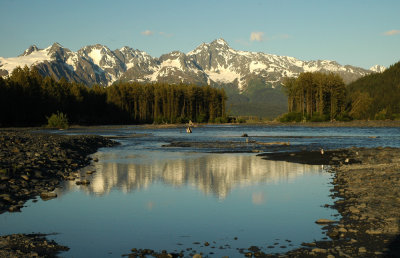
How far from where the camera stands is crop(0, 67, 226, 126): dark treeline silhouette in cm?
10338

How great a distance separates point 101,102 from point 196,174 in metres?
136

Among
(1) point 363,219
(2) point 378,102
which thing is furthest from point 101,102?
(1) point 363,219

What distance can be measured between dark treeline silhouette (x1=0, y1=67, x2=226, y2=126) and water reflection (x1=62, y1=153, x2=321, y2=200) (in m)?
77.5

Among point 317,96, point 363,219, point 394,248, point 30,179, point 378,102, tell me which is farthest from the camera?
point 378,102

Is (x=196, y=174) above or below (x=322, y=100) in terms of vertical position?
below

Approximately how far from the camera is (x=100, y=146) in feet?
158

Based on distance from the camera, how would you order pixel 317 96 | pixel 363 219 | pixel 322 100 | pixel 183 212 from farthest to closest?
pixel 317 96 < pixel 322 100 < pixel 183 212 < pixel 363 219

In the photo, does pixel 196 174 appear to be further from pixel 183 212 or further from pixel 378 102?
pixel 378 102

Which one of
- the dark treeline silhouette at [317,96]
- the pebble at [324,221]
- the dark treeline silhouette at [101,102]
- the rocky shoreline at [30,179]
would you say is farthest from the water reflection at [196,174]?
the dark treeline silhouette at [317,96]

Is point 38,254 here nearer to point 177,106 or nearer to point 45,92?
point 45,92

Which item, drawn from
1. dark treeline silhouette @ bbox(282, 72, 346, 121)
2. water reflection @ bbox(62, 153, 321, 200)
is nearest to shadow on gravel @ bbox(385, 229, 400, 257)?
water reflection @ bbox(62, 153, 321, 200)

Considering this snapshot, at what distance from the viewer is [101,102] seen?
155000 millimetres

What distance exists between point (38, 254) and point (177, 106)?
514 feet

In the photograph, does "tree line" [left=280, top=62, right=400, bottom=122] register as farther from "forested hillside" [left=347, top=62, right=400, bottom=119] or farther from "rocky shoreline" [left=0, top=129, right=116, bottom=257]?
"rocky shoreline" [left=0, top=129, right=116, bottom=257]
